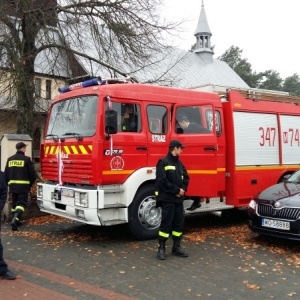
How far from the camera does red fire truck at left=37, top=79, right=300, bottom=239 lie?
7.29 metres

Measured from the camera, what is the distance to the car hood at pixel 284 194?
23.7 feet

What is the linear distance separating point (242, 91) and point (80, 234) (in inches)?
181

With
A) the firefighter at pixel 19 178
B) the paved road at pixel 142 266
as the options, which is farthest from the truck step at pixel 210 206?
the firefighter at pixel 19 178

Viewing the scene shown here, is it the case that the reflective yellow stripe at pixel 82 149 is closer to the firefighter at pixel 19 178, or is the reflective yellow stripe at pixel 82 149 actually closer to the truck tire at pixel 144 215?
the truck tire at pixel 144 215

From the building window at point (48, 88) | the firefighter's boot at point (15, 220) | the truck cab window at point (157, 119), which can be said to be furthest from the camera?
the building window at point (48, 88)

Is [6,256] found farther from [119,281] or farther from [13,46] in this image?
[13,46]

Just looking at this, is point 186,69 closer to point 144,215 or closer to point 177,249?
point 144,215

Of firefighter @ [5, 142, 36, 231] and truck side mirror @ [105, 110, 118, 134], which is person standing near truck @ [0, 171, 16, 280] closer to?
truck side mirror @ [105, 110, 118, 134]

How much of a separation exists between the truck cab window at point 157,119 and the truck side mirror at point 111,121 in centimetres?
90

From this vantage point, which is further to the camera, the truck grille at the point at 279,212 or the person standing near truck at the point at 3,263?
the truck grille at the point at 279,212

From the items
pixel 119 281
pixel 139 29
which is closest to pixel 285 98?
pixel 139 29

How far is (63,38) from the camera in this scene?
12.0 metres

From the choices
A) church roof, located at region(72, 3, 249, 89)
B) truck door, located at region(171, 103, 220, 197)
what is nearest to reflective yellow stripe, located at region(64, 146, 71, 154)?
truck door, located at region(171, 103, 220, 197)

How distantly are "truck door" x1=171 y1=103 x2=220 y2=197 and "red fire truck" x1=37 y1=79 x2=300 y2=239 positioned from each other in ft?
0.06
